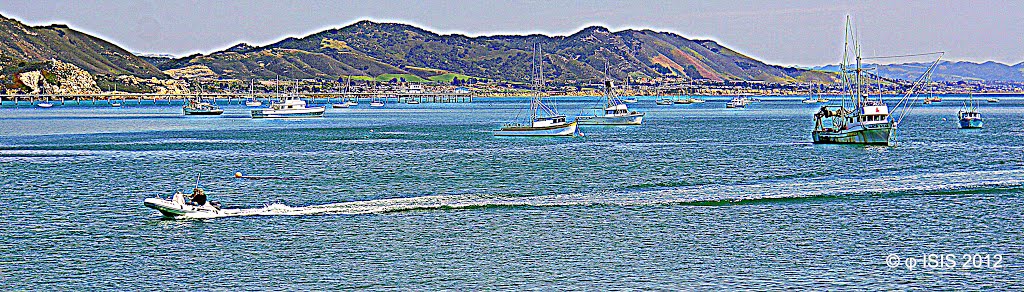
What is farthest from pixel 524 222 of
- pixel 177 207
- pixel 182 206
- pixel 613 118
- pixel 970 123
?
pixel 970 123

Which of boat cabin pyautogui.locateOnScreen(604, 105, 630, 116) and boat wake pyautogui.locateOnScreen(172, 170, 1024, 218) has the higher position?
boat cabin pyautogui.locateOnScreen(604, 105, 630, 116)

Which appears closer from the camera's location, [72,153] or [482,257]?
[482,257]

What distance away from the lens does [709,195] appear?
181 feet

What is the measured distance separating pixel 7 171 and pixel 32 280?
40.3m

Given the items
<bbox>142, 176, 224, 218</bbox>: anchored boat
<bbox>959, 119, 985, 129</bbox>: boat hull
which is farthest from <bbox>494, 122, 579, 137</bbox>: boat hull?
<bbox>142, 176, 224, 218</bbox>: anchored boat

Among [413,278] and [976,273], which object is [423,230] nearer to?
[413,278]

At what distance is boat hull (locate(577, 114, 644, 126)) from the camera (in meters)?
145

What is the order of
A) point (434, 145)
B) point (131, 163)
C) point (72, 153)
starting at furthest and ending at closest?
point (434, 145), point (72, 153), point (131, 163)

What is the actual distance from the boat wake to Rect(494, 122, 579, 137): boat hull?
166 feet

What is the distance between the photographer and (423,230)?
143 feet

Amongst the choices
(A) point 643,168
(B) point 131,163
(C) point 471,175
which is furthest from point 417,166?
(B) point 131,163

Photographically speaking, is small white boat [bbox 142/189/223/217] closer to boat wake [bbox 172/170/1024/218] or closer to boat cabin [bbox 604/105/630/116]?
boat wake [bbox 172/170/1024/218]

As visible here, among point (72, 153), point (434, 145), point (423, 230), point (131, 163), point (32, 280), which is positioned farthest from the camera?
point (434, 145)

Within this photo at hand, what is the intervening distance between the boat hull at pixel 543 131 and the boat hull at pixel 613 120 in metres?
29.9
